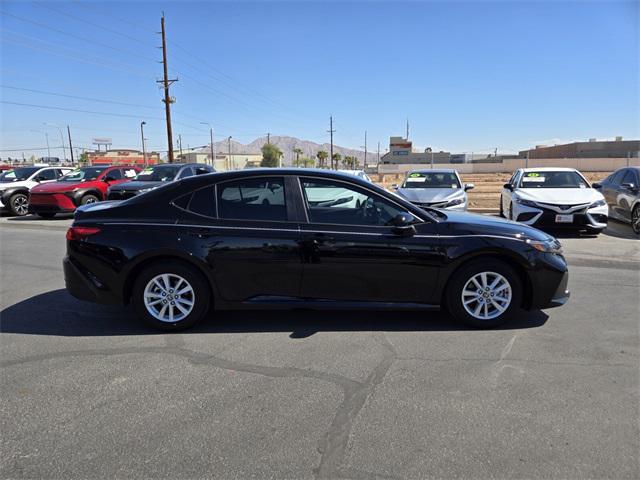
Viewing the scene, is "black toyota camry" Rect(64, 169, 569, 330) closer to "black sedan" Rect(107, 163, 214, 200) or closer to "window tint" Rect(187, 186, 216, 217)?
"window tint" Rect(187, 186, 216, 217)

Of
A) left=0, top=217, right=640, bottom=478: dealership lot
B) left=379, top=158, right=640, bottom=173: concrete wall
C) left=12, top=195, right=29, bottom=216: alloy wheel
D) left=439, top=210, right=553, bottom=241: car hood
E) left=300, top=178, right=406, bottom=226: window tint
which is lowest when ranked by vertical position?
left=0, top=217, right=640, bottom=478: dealership lot

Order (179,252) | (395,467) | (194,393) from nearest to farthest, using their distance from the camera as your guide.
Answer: (395,467) < (194,393) < (179,252)

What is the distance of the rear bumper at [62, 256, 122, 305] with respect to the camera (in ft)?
14.8

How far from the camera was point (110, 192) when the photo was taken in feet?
43.5

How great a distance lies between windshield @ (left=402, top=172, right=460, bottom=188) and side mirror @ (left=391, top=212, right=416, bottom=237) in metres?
8.41

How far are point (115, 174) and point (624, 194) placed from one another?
48.3ft

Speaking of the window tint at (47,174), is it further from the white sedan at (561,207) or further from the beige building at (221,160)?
the beige building at (221,160)

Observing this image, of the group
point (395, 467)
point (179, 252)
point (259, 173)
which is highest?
point (259, 173)

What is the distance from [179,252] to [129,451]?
2047 mm

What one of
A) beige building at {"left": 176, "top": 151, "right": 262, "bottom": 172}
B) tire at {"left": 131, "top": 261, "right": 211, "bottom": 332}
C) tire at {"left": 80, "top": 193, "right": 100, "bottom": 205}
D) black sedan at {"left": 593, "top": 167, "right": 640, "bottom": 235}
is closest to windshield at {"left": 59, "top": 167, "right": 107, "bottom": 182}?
tire at {"left": 80, "top": 193, "right": 100, "bottom": 205}

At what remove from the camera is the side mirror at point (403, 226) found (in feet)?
14.3

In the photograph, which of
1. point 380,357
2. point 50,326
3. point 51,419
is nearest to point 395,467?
point 380,357

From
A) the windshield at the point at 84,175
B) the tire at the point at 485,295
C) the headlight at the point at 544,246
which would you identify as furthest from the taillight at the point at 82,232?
the windshield at the point at 84,175

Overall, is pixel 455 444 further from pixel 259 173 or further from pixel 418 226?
pixel 259 173
